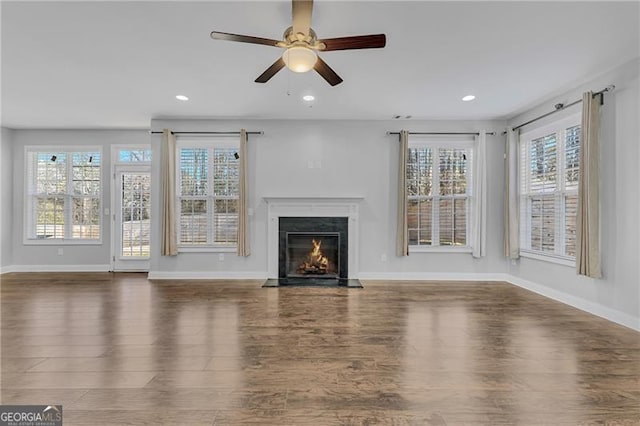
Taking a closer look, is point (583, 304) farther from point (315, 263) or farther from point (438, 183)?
point (315, 263)

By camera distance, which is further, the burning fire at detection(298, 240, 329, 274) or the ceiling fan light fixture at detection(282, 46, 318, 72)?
the burning fire at detection(298, 240, 329, 274)

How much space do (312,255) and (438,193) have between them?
2481 mm

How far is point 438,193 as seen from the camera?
544cm

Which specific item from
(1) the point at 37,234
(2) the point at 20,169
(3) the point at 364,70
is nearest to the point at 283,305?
(3) the point at 364,70

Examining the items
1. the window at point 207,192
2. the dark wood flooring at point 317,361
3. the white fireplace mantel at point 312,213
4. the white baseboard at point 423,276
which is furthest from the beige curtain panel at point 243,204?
the white baseboard at point 423,276

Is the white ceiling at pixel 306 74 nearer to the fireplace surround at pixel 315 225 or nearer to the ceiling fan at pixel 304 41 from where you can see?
the ceiling fan at pixel 304 41

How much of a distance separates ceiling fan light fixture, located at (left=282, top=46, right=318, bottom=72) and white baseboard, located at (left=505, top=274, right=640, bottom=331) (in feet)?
13.4

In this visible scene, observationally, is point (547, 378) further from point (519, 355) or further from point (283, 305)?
point (283, 305)

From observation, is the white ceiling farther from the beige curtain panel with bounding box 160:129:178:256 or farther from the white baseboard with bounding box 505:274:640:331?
the white baseboard with bounding box 505:274:640:331

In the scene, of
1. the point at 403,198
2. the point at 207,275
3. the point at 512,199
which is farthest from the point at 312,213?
the point at 512,199

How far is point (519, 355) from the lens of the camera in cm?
255

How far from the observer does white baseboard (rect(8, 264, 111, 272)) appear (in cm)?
600

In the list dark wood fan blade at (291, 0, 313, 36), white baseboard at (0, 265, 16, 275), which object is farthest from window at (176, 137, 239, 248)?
white baseboard at (0, 265, 16, 275)

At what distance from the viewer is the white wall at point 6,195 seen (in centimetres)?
584
